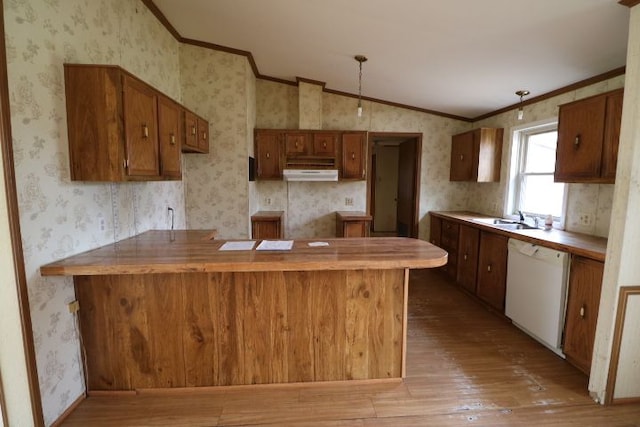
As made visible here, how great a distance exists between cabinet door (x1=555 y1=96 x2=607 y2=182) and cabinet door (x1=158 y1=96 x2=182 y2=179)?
3342mm

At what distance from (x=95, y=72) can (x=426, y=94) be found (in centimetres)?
355

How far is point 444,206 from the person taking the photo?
4785 millimetres

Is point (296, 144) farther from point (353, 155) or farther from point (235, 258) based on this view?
point (235, 258)

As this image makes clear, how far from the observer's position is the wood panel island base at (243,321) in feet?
6.18

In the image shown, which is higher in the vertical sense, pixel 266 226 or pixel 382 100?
pixel 382 100

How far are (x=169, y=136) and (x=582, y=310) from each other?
11.2ft

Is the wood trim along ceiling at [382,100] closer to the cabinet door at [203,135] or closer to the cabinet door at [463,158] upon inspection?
the cabinet door at [463,158]

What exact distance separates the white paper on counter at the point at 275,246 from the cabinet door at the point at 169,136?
0.96 m

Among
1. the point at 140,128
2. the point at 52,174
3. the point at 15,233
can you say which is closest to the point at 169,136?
the point at 140,128

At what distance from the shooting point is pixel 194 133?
2.95m

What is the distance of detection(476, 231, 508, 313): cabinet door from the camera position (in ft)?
9.89

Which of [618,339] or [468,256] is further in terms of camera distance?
[468,256]

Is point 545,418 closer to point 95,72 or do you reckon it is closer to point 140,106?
point 140,106

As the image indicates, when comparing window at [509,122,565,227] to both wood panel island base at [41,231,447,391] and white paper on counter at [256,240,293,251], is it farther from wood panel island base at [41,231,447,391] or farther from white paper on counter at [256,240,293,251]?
white paper on counter at [256,240,293,251]
